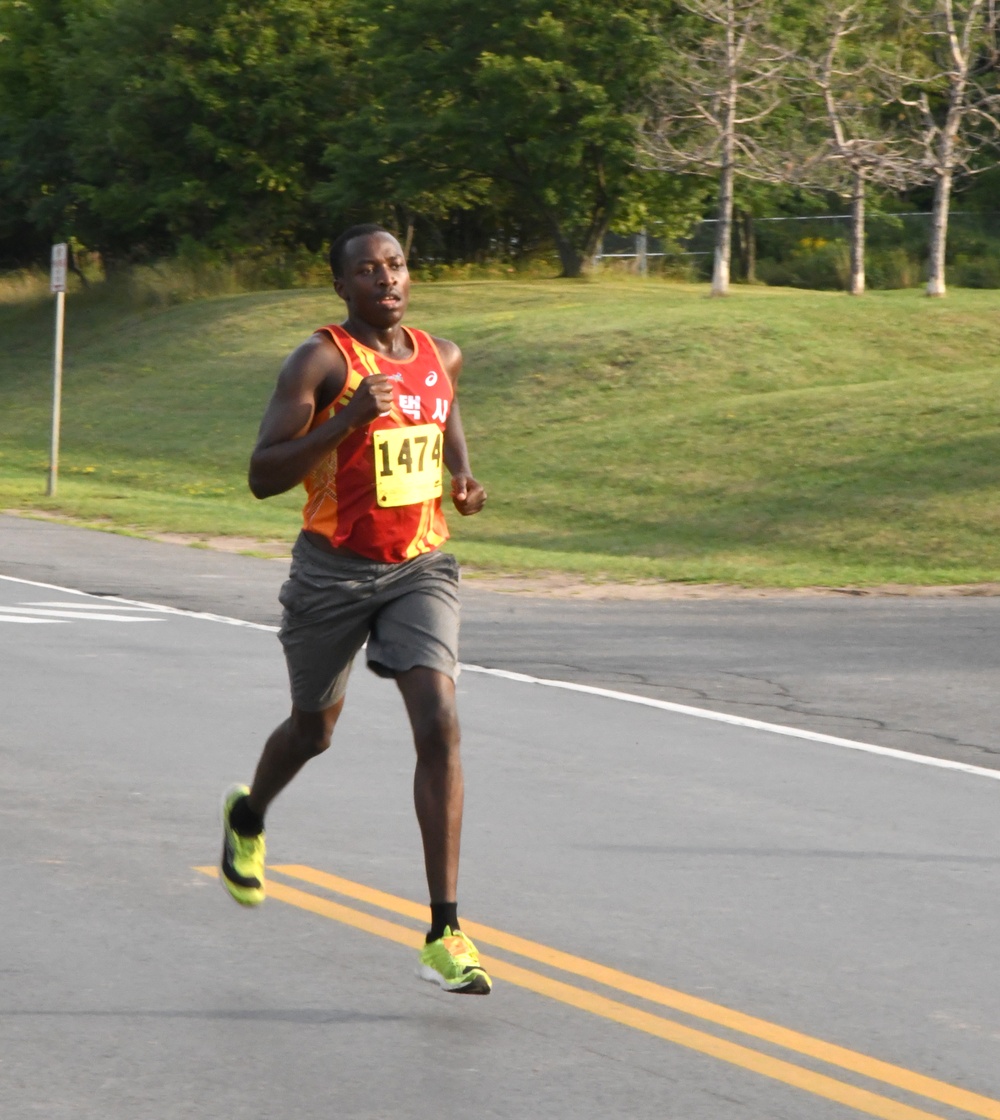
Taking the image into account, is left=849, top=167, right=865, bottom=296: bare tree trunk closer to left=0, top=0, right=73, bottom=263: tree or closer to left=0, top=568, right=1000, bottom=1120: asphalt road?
left=0, top=0, right=73, bottom=263: tree

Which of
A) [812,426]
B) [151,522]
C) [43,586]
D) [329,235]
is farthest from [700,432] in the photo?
[329,235]

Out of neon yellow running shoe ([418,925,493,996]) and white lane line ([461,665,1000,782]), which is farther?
white lane line ([461,665,1000,782])

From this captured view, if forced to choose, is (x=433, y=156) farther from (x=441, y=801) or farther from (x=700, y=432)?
(x=441, y=801)

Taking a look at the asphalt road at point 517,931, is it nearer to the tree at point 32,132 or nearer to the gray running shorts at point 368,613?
the gray running shorts at point 368,613

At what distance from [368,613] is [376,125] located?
44572 millimetres

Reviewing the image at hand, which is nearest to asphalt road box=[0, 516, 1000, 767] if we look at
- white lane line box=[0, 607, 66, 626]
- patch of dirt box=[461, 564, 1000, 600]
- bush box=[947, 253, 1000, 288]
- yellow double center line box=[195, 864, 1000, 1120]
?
patch of dirt box=[461, 564, 1000, 600]

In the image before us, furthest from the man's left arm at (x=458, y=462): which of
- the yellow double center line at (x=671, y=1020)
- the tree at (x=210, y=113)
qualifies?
the tree at (x=210, y=113)

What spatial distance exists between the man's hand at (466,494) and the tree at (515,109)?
40.7m

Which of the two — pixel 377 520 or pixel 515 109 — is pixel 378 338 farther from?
pixel 515 109

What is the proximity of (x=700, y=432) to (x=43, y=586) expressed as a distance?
13512 millimetres

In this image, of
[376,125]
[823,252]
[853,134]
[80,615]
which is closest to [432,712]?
[80,615]

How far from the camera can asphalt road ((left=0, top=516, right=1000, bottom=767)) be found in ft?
33.3

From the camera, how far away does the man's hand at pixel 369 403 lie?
5.16 m

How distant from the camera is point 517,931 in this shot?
5840 millimetres
